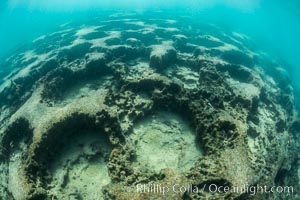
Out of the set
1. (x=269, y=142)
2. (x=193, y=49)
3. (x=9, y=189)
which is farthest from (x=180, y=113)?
(x=193, y=49)

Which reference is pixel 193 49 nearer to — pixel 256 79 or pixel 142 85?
pixel 256 79

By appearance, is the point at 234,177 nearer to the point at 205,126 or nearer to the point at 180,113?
the point at 205,126

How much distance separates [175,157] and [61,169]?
3748mm

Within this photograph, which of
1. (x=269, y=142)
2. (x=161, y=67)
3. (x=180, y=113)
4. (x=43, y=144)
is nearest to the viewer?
(x=43, y=144)

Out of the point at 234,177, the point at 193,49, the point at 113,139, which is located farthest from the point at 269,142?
the point at 193,49

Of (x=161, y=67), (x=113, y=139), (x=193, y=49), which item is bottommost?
(x=193, y=49)

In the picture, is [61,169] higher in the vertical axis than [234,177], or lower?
lower

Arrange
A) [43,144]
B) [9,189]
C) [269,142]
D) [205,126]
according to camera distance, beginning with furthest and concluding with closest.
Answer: [269,142], [205,126], [43,144], [9,189]

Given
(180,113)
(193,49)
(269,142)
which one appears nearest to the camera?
(180,113)

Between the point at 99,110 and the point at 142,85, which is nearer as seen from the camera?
the point at 99,110

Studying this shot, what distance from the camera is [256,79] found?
53.3 feet

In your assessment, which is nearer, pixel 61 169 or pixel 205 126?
pixel 61 169

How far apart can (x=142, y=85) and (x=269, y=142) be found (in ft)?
20.4

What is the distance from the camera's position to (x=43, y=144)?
26.7 ft
